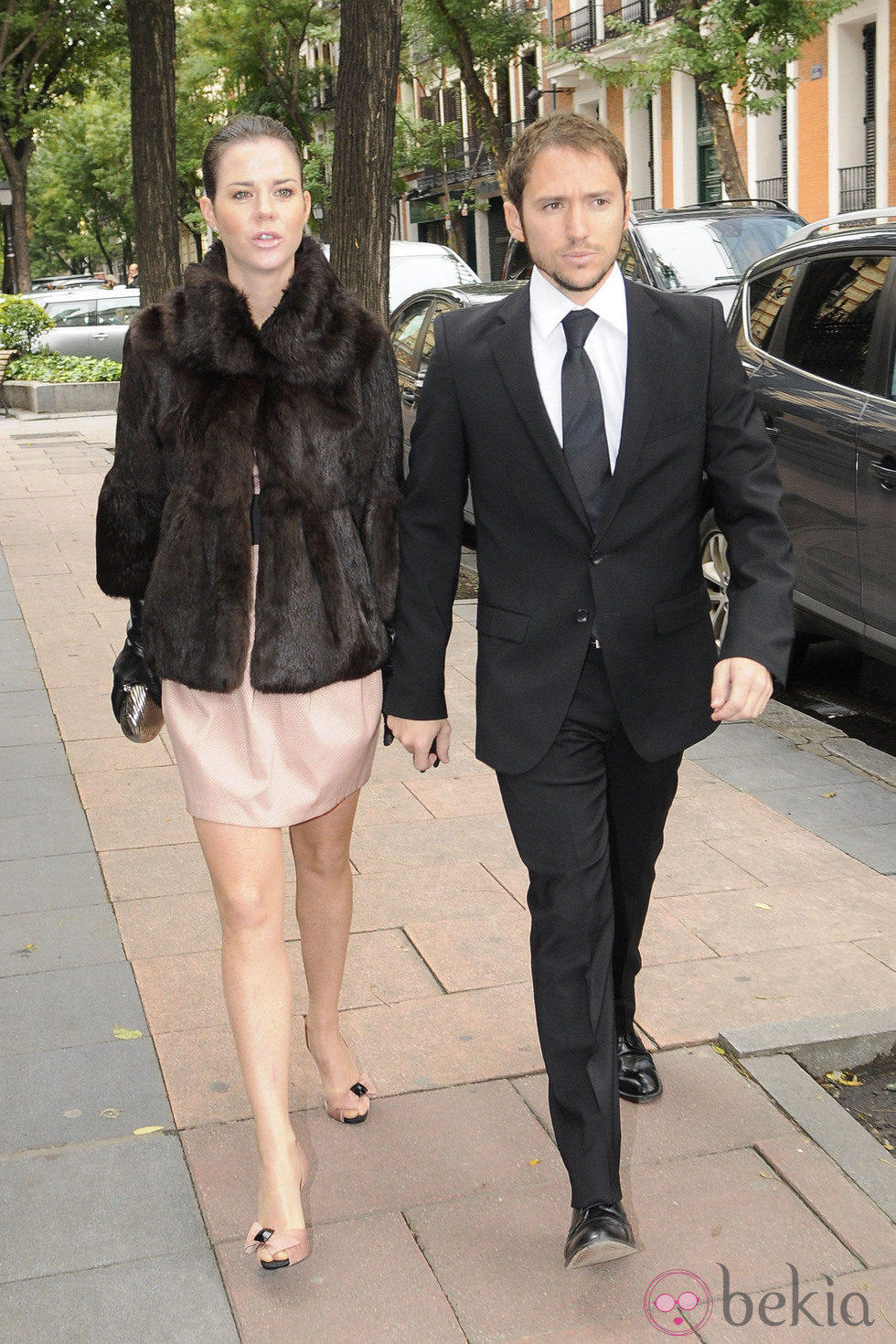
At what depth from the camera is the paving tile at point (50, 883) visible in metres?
4.68

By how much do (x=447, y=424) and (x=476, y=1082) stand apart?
1.51 meters

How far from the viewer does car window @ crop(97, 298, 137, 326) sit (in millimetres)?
28250

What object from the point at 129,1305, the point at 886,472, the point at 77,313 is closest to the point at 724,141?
the point at 77,313

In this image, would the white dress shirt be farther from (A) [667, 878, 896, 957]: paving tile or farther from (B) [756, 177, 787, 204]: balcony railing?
(B) [756, 177, 787, 204]: balcony railing

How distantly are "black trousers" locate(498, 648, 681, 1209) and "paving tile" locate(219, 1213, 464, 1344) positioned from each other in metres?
0.33

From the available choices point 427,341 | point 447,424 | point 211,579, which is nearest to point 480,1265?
point 211,579

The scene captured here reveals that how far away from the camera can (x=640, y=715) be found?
118 inches

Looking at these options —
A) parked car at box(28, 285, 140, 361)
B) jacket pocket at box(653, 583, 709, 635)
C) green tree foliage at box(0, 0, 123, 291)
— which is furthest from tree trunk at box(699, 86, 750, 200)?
jacket pocket at box(653, 583, 709, 635)

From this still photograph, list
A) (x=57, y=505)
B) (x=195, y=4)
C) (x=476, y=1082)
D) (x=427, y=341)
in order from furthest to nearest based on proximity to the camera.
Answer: (x=195, y=4)
(x=57, y=505)
(x=427, y=341)
(x=476, y=1082)

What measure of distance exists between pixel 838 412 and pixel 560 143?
3.62 meters

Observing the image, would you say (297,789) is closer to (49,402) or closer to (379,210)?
(379,210)

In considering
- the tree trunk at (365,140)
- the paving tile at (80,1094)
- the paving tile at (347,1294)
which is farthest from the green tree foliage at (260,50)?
Result: the paving tile at (347,1294)

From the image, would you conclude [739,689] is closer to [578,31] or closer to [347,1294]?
[347,1294]

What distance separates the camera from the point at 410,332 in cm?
1188
